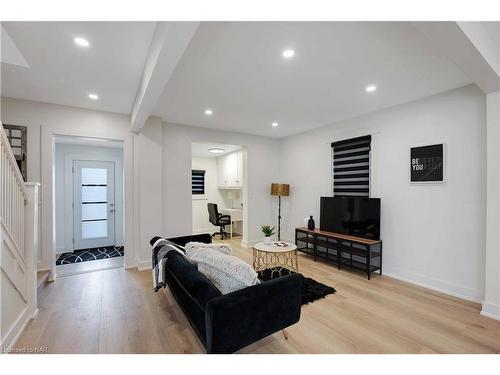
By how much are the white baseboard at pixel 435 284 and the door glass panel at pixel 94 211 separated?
5.89 meters

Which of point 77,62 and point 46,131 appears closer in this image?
point 77,62

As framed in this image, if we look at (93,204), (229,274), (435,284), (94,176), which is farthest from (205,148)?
(435,284)

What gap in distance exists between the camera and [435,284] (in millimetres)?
3068

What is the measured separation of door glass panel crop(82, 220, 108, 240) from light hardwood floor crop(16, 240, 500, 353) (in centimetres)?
223

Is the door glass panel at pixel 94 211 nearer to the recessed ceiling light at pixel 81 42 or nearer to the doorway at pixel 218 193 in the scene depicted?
the doorway at pixel 218 193

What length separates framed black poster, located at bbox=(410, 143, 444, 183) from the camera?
118 inches

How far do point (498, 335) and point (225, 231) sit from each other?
5.89 metres

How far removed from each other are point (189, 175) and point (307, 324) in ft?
10.7

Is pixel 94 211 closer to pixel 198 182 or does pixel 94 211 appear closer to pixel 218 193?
pixel 198 182

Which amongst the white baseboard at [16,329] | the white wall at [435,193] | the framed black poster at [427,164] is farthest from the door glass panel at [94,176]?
the framed black poster at [427,164]

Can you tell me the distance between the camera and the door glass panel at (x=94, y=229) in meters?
5.16

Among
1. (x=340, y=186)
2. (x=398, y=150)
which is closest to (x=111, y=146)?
(x=340, y=186)

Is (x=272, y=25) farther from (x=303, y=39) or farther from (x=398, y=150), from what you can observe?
(x=398, y=150)

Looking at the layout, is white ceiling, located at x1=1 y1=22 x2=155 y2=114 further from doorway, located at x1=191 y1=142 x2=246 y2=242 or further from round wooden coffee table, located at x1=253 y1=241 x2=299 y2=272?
doorway, located at x1=191 y1=142 x2=246 y2=242
